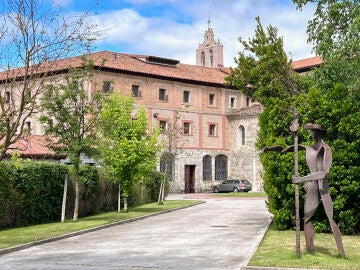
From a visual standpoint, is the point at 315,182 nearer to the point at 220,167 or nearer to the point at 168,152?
the point at 168,152

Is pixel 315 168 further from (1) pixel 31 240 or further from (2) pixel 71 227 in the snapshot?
(2) pixel 71 227

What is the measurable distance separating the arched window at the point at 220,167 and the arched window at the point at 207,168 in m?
1.00

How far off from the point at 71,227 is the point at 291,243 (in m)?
8.41

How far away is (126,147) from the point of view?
85.2ft

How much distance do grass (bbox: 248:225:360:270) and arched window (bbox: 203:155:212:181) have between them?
1622 inches

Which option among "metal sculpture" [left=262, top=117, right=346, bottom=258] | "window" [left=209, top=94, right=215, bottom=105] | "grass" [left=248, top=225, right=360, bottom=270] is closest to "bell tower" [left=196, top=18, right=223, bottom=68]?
"window" [left=209, top=94, right=215, bottom=105]

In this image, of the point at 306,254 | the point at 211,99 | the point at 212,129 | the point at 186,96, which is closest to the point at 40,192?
the point at 306,254

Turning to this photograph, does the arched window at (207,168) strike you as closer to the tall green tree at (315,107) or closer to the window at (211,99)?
the window at (211,99)

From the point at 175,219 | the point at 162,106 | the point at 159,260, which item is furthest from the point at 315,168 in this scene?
the point at 162,106

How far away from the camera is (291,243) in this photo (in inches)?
528

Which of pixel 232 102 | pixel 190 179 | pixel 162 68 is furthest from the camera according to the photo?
pixel 232 102

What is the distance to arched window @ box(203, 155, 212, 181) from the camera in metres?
56.2

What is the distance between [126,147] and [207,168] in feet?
102

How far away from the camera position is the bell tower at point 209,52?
8606cm
